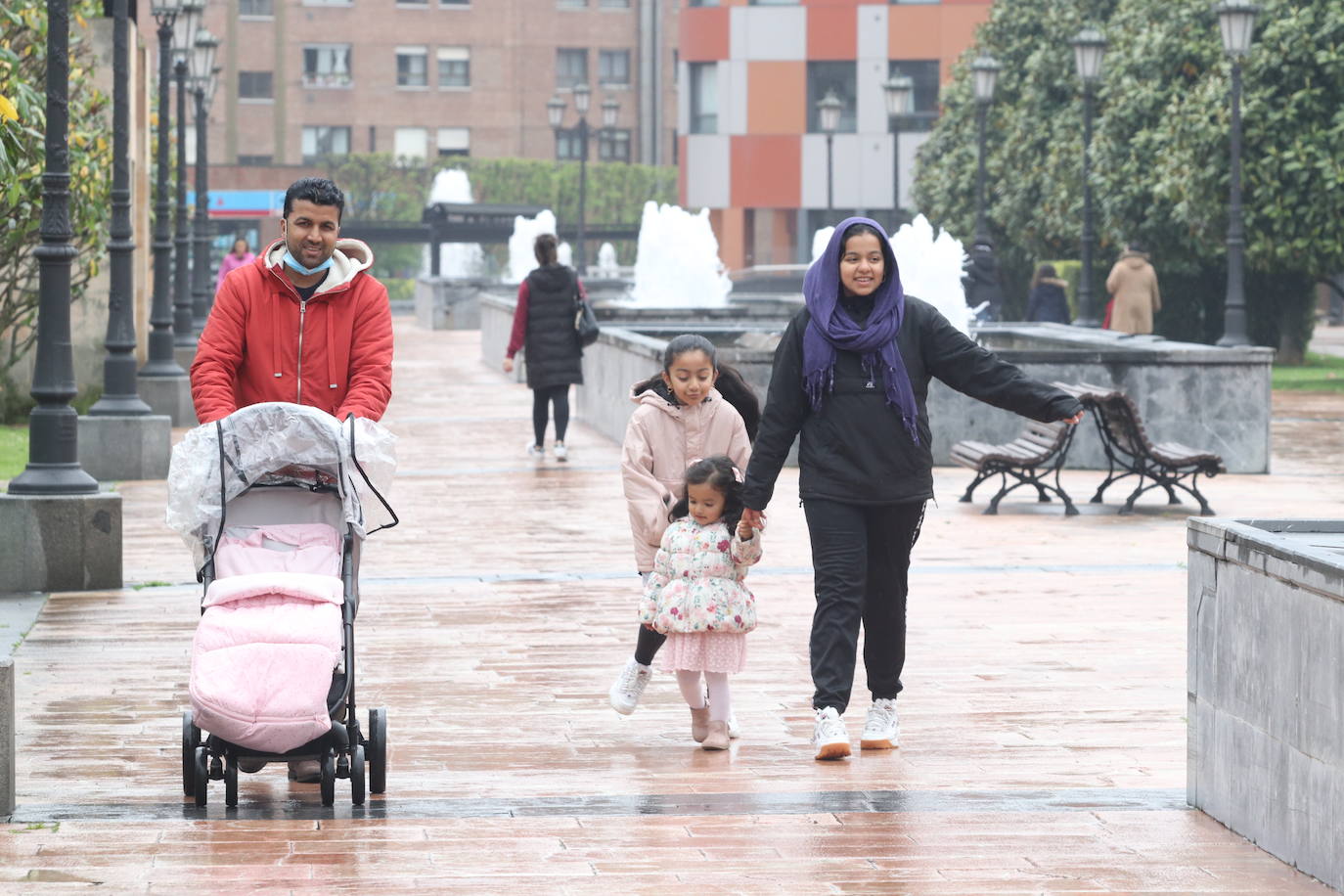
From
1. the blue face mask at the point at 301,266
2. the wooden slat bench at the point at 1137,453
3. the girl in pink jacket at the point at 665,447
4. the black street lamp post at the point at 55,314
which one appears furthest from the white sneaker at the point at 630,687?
the wooden slat bench at the point at 1137,453

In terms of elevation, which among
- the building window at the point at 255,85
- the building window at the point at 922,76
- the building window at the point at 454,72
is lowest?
the building window at the point at 922,76

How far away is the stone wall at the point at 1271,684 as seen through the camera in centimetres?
571

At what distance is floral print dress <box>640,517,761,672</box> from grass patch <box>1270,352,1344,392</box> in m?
21.7

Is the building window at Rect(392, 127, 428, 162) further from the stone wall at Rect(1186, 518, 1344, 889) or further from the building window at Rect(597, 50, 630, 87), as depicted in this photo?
the stone wall at Rect(1186, 518, 1344, 889)

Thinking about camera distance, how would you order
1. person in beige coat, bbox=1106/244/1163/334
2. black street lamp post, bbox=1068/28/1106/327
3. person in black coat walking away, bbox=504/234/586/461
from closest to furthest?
person in black coat walking away, bbox=504/234/586/461 < person in beige coat, bbox=1106/244/1163/334 < black street lamp post, bbox=1068/28/1106/327

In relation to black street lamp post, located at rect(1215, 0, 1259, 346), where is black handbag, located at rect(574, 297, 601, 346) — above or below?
below

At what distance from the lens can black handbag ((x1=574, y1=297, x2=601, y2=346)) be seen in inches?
733

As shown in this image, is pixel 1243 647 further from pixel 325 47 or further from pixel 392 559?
pixel 325 47

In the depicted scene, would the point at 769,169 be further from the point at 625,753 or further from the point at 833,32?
the point at 625,753

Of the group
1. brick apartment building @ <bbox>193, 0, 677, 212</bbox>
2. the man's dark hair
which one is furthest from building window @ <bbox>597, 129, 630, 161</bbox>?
the man's dark hair

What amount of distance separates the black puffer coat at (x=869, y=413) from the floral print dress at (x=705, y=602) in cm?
27

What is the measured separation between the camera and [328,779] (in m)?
6.67

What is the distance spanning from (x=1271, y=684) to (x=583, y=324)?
42.3ft

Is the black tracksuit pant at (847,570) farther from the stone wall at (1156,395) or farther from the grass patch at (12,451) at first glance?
the grass patch at (12,451)
